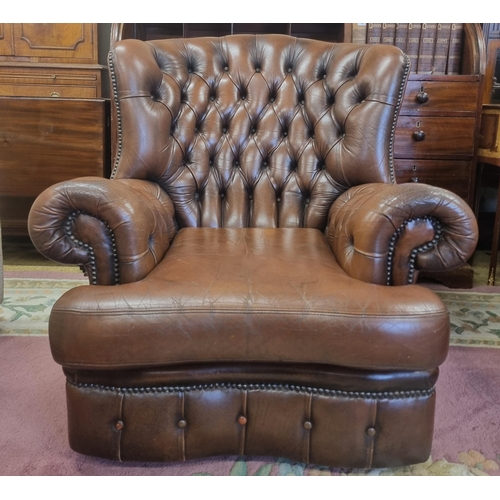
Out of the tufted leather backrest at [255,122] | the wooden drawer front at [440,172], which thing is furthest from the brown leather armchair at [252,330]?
the wooden drawer front at [440,172]

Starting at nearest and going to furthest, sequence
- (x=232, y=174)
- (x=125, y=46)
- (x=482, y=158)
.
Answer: (x=125, y=46) → (x=232, y=174) → (x=482, y=158)

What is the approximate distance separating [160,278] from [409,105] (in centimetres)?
164

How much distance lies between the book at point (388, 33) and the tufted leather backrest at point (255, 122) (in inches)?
33.6

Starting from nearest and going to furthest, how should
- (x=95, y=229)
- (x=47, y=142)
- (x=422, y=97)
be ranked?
(x=95, y=229) → (x=422, y=97) → (x=47, y=142)

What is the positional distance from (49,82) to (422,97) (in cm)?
175

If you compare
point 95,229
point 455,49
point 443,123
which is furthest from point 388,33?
point 95,229

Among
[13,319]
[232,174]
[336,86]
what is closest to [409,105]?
[336,86]

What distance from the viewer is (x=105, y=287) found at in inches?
42.9

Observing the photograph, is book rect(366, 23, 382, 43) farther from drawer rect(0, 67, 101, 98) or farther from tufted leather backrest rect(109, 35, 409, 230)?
drawer rect(0, 67, 101, 98)

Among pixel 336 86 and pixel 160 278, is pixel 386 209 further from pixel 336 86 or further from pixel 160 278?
pixel 336 86

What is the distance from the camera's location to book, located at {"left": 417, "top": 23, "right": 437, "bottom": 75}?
7.99 ft

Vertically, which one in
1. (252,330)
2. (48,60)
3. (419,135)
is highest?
(48,60)

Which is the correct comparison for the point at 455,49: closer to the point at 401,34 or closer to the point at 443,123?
the point at 401,34

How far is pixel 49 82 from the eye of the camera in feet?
8.51
